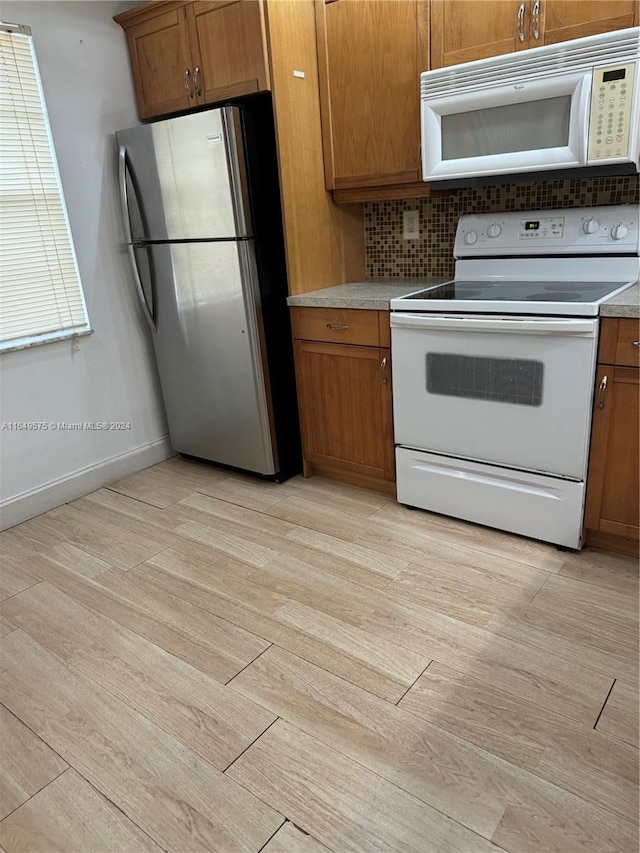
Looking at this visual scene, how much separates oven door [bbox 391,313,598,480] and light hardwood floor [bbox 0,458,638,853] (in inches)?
14.7

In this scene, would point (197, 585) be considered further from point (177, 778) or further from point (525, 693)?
point (525, 693)

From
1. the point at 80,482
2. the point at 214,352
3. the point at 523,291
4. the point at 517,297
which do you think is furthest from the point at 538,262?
the point at 80,482

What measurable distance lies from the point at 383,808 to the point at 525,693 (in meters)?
0.51

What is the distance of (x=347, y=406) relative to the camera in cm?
265

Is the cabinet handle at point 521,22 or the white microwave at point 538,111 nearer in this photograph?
the white microwave at point 538,111

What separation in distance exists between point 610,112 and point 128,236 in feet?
6.77

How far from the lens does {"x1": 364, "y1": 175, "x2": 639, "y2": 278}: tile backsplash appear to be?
2342 mm

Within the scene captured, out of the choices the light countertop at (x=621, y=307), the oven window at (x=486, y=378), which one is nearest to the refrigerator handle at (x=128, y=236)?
the oven window at (x=486, y=378)

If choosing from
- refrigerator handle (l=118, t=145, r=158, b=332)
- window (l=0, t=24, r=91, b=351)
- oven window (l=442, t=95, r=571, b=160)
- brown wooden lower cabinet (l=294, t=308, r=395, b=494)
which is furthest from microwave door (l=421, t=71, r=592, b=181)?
window (l=0, t=24, r=91, b=351)

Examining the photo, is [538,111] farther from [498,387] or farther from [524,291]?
[498,387]

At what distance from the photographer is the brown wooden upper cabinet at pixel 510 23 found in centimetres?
192

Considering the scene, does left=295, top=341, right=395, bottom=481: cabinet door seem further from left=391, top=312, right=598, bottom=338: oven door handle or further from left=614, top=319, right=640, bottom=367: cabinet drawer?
left=614, top=319, right=640, bottom=367: cabinet drawer

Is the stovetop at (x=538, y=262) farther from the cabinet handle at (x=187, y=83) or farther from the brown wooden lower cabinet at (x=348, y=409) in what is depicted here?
the cabinet handle at (x=187, y=83)

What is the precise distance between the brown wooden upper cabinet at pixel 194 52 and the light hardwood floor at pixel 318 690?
1.84 meters
